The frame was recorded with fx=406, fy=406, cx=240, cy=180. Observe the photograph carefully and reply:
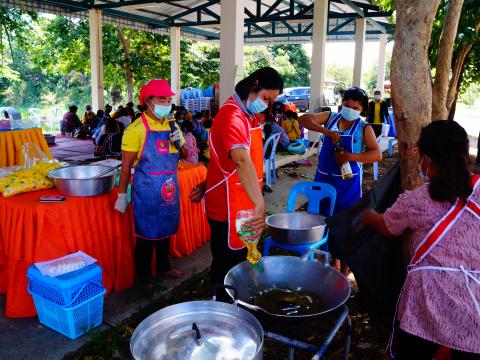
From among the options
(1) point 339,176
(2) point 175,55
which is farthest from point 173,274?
(2) point 175,55

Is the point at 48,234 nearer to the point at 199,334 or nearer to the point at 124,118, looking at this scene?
the point at 199,334

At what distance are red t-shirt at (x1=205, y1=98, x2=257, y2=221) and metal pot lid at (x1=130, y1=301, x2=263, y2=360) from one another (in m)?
0.81

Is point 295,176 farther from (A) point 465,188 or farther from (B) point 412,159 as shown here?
(A) point 465,188

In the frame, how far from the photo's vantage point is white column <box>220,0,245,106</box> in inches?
246

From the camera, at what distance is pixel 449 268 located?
159cm

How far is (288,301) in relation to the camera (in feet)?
5.89

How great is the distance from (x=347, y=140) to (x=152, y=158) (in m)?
1.54

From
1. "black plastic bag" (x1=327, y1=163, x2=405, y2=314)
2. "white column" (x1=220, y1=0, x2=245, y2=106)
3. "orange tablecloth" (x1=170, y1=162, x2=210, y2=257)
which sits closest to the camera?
"black plastic bag" (x1=327, y1=163, x2=405, y2=314)

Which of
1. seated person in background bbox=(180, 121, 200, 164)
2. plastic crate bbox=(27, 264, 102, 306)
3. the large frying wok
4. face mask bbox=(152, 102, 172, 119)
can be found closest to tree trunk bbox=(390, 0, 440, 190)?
the large frying wok

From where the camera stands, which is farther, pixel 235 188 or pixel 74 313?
pixel 74 313

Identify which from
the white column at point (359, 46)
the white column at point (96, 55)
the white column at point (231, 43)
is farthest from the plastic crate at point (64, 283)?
the white column at point (359, 46)

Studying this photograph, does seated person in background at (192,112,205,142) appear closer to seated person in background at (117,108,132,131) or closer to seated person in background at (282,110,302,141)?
seated person in background at (117,108,132,131)

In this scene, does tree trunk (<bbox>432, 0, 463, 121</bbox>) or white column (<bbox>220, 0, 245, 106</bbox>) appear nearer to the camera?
tree trunk (<bbox>432, 0, 463, 121</bbox>)

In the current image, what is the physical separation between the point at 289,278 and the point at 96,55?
11.0 m
